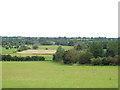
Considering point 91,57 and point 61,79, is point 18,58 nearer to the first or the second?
point 91,57

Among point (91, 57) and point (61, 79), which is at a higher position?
point (91, 57)

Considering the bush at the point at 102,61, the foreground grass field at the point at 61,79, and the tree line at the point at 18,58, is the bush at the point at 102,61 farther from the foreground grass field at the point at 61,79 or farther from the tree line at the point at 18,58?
the tree line at the point at 18,58

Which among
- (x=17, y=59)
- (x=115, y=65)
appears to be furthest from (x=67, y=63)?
(x=17, y=59)

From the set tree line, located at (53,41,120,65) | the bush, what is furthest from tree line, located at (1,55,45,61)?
the bush

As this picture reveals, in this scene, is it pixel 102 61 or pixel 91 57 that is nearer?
pixel 102 61

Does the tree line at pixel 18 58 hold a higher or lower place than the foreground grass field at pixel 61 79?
lower

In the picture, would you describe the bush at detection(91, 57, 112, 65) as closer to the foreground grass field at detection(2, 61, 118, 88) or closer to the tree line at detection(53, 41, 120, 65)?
the tree line at detection(53, 41, 120, 65)

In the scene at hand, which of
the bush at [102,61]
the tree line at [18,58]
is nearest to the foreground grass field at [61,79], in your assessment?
the bush at [102,61]

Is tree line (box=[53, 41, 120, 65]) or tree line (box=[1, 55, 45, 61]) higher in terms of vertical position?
tree line (box=[53, 41, 120, 65])

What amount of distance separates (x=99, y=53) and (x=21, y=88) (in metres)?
35.1

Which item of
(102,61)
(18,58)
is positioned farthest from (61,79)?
(18,58)

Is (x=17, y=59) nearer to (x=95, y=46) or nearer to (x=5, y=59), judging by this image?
(x=5, y=59)

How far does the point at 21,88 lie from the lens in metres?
22.0

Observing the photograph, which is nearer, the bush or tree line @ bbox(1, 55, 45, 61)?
the bush
